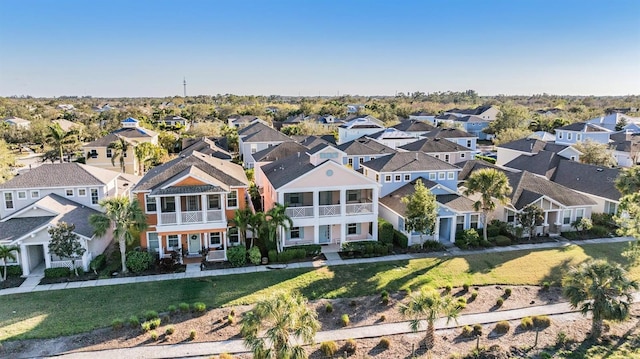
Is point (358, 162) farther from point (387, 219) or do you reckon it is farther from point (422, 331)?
point (422, 331)

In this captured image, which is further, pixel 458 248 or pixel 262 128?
pixel 262 128

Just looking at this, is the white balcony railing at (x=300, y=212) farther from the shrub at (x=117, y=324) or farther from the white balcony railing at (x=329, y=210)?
the shrub at (x=117, y=324)

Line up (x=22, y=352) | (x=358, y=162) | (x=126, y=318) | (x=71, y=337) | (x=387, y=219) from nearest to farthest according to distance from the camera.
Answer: (x=22, y=352) < (x=71, y=337) < (x=126, y=318) < (x=387, y=219) < (x=358, y=162)

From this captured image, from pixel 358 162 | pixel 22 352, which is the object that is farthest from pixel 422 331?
pixel 358 162

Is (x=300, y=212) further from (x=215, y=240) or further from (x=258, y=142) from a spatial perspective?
(x=258, y=142)

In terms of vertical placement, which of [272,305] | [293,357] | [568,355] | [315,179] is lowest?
[568,355]

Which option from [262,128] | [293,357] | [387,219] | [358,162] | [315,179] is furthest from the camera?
[262,128]

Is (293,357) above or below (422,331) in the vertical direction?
above
